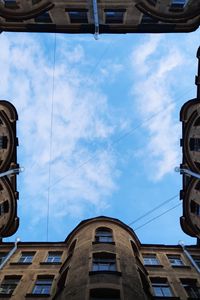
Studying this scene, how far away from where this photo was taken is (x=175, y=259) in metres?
30.3

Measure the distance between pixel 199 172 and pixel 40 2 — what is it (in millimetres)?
22438

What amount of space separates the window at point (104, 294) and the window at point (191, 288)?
8180mm

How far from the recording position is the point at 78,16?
28.8m

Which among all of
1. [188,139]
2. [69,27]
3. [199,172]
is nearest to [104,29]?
[69,27]

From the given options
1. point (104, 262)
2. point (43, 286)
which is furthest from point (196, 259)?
point (43, 286)

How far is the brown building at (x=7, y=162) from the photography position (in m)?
31.0

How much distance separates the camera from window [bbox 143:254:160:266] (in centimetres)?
2885

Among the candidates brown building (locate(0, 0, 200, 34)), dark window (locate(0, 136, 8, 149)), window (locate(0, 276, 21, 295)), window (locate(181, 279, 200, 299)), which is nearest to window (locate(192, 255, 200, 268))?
window (locate(181, 279, 200, 299))

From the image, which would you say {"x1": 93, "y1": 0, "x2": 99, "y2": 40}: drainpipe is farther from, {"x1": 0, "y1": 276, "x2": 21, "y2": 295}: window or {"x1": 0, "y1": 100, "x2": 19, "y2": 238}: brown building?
{"x1": 0, "y1": 276, "x2": 21, "y2": 295}: window

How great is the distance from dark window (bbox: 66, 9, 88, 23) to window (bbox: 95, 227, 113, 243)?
21.1 m

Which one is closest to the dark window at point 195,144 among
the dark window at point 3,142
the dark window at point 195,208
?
the dark window at point 195,208

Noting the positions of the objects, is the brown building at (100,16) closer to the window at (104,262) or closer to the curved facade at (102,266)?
the curved facade at (102,266)

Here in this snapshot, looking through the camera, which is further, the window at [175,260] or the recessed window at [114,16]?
the window at [175,260]

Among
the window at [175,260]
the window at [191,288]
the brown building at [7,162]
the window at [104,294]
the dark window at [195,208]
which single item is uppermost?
the brown building at [7,162]
